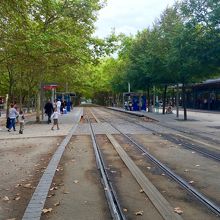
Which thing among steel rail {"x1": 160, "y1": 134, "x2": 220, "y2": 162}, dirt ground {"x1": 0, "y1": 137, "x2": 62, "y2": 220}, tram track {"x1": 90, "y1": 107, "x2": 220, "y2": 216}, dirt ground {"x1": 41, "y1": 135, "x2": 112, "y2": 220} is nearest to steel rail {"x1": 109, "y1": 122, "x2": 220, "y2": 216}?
tram track {"x1": 90, "y1": 107, "x2": 220, "y2": 216}

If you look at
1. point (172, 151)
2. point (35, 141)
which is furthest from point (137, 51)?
point (172, 151)

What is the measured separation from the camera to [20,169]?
1141cm

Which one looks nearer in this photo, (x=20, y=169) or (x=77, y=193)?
(x=77, y=193)

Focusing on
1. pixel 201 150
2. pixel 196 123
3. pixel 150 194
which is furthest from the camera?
pixel 196 123

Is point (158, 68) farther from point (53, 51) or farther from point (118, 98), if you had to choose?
point (118, 98)

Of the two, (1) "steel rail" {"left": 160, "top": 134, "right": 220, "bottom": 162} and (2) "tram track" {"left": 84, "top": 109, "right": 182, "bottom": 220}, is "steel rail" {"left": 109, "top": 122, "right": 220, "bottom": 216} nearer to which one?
(2) "tram track" {"left": 84, "top": 109, "right": 182, "bottom": 220}

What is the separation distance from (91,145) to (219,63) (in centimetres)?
1143

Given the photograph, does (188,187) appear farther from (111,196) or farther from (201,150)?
(201,150)

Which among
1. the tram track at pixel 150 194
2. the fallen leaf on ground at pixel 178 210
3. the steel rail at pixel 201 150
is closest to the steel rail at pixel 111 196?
the tram track at pixel 150 194

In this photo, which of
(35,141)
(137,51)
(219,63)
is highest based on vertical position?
(137,51)

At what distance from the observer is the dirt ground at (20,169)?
24.8 feet

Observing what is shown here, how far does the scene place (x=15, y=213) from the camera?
274 inches

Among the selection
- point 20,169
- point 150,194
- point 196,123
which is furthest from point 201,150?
point 196,123

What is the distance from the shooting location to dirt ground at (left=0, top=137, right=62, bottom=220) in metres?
7.56
